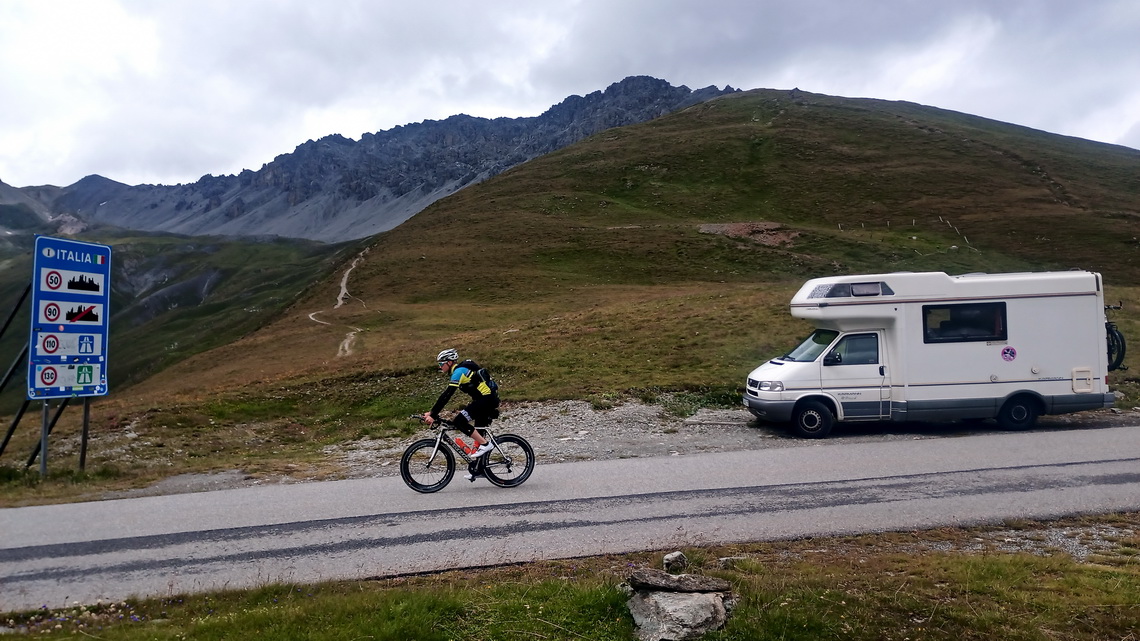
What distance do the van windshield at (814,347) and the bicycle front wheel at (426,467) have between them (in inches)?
330

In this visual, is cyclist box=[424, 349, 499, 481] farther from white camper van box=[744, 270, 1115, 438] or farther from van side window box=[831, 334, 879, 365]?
van side window box=[831, 334, 879, 365]

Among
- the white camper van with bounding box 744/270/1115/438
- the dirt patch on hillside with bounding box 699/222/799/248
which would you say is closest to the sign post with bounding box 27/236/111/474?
the white camper van with bounding box 744/270/1115/438

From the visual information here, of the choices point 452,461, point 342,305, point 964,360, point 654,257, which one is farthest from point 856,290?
point 342,305

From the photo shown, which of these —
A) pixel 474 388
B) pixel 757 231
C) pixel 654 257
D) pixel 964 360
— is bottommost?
pixel 474 388

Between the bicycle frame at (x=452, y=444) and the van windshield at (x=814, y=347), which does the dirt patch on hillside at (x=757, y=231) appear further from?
the bicycle frame at (x=452, y=444)

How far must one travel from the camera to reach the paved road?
7.75 meters

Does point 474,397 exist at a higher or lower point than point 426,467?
higher

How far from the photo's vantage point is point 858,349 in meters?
15.4

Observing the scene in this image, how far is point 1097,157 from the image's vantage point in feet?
321

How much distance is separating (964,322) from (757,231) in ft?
172

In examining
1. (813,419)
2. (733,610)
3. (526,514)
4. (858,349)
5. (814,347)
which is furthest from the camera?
(814,347)

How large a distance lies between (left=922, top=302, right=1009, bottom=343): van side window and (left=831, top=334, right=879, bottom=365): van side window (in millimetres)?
1022

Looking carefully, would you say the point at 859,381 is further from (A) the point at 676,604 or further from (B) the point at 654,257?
(B) the point at 654,257

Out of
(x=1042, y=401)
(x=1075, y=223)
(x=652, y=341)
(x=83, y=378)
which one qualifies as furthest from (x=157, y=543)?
(x=1075, y=223)
